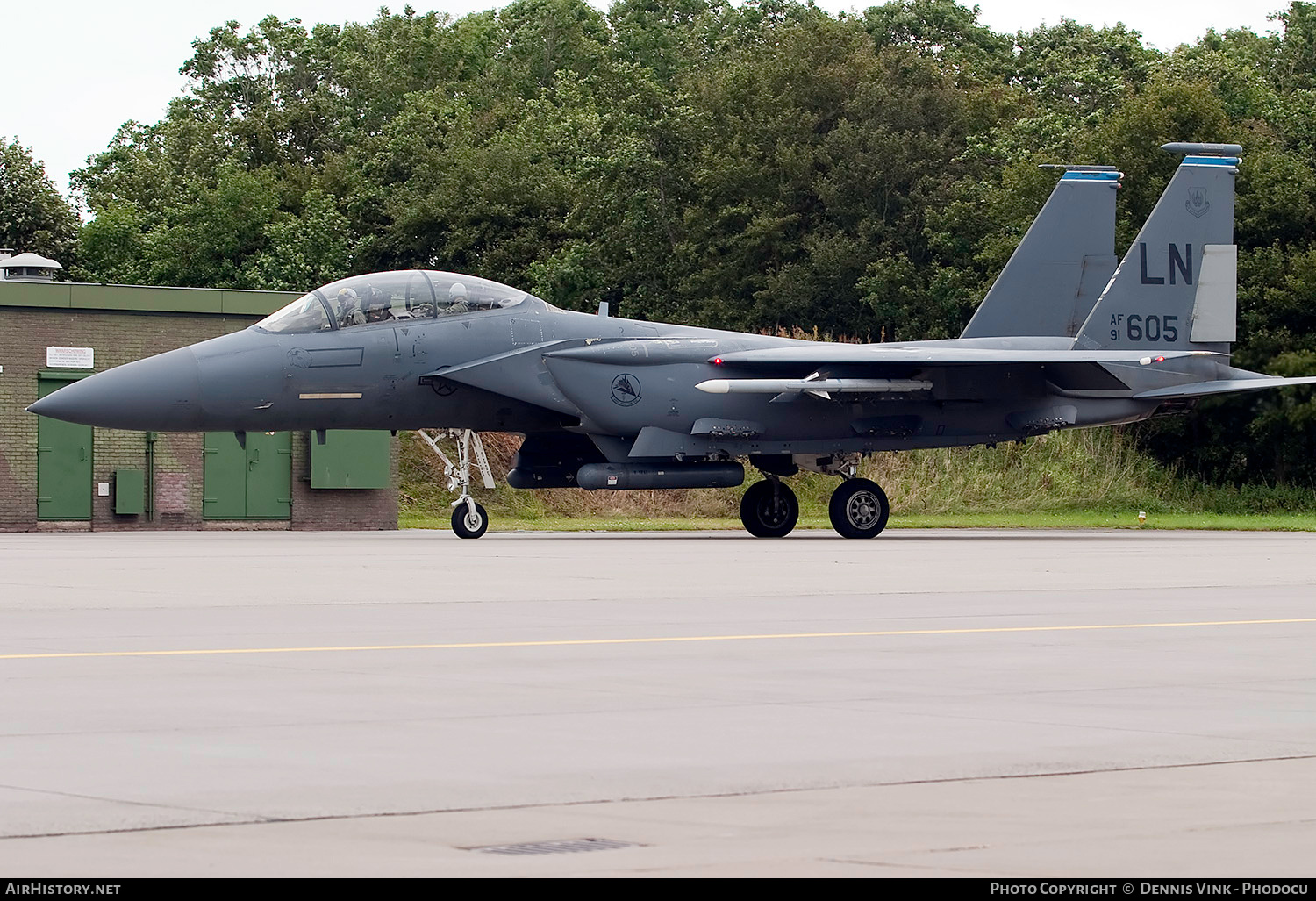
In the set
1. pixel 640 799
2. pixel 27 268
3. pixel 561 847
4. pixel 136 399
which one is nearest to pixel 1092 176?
pixel 136 399

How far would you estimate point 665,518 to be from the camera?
35.3 metres

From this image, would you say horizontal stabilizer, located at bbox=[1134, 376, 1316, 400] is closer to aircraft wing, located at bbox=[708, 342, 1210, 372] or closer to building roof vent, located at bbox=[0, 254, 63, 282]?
aircraft wing, located at bbox=[708, 342, 1210, 372]

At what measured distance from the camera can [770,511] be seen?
26500 millimetres

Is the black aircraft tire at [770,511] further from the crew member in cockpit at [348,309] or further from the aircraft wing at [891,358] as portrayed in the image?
the crew member in cockpit at [348,309]

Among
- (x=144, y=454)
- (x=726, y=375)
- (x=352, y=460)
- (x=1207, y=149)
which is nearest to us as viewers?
(x=726, y=375)

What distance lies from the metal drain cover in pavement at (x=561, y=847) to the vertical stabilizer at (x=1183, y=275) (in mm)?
22778

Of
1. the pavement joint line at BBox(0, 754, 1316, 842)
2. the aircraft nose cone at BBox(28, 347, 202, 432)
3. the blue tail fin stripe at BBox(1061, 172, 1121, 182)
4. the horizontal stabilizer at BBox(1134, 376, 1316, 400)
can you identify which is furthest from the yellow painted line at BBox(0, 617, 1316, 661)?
the blue tail fin stripe at BBox(1061, 172, 1121, 182)

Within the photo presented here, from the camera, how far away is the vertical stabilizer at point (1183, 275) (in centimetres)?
2730

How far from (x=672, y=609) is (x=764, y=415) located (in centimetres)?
1186

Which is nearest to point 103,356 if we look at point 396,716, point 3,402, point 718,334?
point 3,402

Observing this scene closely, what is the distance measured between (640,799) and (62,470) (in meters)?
25.4

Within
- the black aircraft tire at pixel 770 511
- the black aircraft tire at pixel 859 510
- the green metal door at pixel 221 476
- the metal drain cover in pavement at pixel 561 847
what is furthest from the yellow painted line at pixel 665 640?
the green metal door at pixel 221 476

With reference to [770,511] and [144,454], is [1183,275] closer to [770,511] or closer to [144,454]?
[770,511]
